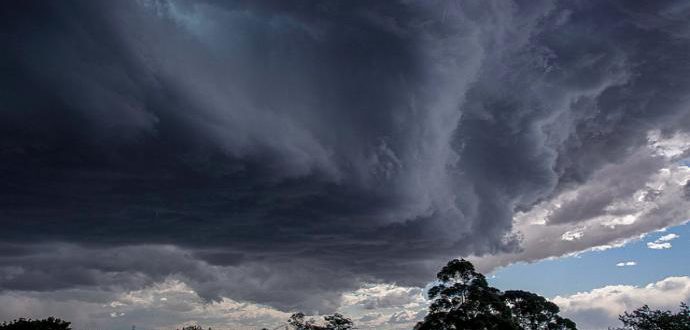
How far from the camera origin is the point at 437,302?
57562mm

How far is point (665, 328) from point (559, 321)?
15857 mm

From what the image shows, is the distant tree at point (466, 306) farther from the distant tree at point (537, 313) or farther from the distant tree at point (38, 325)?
the distant tree at point (38, 325)

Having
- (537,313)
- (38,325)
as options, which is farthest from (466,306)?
(38,325)

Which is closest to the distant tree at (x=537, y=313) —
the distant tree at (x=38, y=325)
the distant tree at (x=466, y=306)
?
the distant tree at (x=466, y=306)

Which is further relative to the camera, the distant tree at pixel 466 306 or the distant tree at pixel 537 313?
the distant tree at pixel 537 313

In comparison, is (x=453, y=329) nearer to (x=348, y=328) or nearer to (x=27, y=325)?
(x=348, y=328)

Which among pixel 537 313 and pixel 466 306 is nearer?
pixel 466 306

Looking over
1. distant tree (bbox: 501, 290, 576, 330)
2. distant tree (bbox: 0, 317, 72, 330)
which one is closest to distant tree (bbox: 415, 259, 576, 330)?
distant tree (bbox: 501, 290, 576, 330)

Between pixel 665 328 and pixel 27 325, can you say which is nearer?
pixel 665 328

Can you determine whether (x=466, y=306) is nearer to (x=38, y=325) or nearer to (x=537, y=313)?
(x=537, y=313)

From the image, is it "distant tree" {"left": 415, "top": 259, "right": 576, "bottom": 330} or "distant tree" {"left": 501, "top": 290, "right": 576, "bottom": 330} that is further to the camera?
"distant tree" {"left": 501, "top": 290, "right": 576, "bottom": 330}

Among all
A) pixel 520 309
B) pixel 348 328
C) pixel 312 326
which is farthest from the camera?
pixel 312 326

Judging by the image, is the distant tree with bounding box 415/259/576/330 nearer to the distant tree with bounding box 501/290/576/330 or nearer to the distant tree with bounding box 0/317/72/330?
the distant tree with bounding box 501/290/576/330

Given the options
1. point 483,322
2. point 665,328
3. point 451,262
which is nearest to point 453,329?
point 483,322
